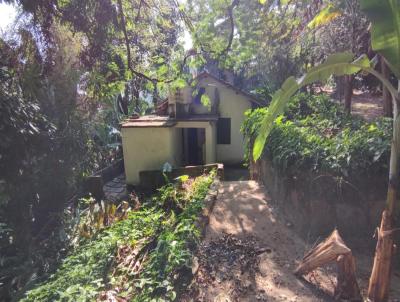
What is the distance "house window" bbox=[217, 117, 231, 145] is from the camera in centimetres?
1469

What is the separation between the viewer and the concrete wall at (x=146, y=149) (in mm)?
12164

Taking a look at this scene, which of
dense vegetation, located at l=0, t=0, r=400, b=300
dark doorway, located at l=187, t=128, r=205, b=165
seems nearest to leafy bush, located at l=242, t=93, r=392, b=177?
dense vegetation, located at l=0, t=0, r=400, b=300

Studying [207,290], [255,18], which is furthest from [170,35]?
[207,290]

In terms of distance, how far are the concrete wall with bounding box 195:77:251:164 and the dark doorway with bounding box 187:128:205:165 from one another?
→ 101cm

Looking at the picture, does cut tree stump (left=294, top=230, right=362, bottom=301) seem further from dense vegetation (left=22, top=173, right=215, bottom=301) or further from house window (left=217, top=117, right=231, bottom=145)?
house window (left=217, top=117, right=231, bottom=145)

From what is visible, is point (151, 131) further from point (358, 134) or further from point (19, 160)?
point (358, 134)

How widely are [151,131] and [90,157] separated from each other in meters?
2.62

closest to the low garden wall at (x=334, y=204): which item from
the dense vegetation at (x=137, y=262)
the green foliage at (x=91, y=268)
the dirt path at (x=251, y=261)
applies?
the dirt path at (x=251, y=261)

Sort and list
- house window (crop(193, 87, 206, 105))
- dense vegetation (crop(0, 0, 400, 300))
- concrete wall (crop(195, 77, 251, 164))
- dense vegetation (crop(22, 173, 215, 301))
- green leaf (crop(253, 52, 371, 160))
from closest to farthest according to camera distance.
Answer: green leaf (crop(253, 52, 371, 160)), dense vegetation (crop(22, 173, 215, 301)), dense vegetation (crop(0, 0, 400, 300)), house window (crop(193, 87, 206, 105)), concrete wall (crop(195, 77, 251, 164))

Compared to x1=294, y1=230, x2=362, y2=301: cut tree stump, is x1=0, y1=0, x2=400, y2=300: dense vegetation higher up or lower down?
higher up

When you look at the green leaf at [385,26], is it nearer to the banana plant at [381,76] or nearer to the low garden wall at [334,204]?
the banana plant at [381,76]

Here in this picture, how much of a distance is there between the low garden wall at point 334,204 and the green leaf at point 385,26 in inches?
66.7

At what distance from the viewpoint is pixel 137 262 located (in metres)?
4.00

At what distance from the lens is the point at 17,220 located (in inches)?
265
